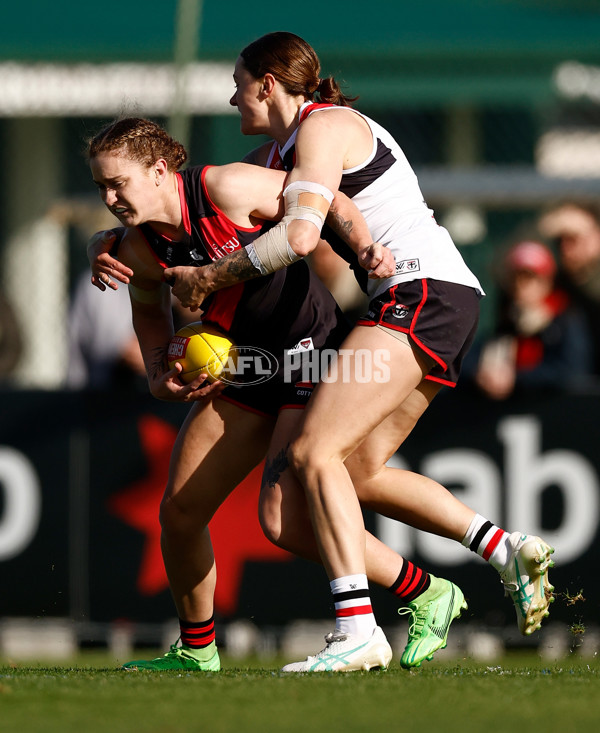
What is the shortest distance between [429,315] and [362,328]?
248 millimetres

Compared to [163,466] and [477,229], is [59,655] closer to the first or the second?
[163,466]

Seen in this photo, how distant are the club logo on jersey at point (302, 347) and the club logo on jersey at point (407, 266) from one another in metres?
0.44

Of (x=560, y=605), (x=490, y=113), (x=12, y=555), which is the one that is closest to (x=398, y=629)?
(x=560, y=605)

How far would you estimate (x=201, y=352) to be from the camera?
4.77m

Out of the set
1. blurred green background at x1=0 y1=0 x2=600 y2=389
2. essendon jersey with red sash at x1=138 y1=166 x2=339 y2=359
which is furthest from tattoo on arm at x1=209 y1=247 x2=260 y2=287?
blurred green background at x1=0 y1=0 x2=600 y2=389

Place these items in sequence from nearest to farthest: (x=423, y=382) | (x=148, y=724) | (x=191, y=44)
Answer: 1. (x=148, y=724)
2. (x=423, y=382)
3. (x=191, y=44)

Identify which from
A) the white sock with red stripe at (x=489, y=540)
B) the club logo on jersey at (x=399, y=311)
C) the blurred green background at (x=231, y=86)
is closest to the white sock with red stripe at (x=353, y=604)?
the white sock with red stripe at (x=489, y=540)

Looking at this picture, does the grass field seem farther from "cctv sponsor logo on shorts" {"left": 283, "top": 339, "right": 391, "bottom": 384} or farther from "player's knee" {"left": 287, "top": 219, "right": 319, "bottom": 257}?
"player's knee" {"left": 287, "top": 219, "right": 319, "bottom": 257}

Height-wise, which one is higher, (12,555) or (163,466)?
(163,466)

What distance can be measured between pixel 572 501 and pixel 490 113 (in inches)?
216

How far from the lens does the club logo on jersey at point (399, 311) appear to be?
184 inches

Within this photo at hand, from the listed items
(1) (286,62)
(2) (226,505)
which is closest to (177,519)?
(1) (286,62)

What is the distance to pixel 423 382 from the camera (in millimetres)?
4906

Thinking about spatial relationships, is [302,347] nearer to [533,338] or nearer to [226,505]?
[226,505]
